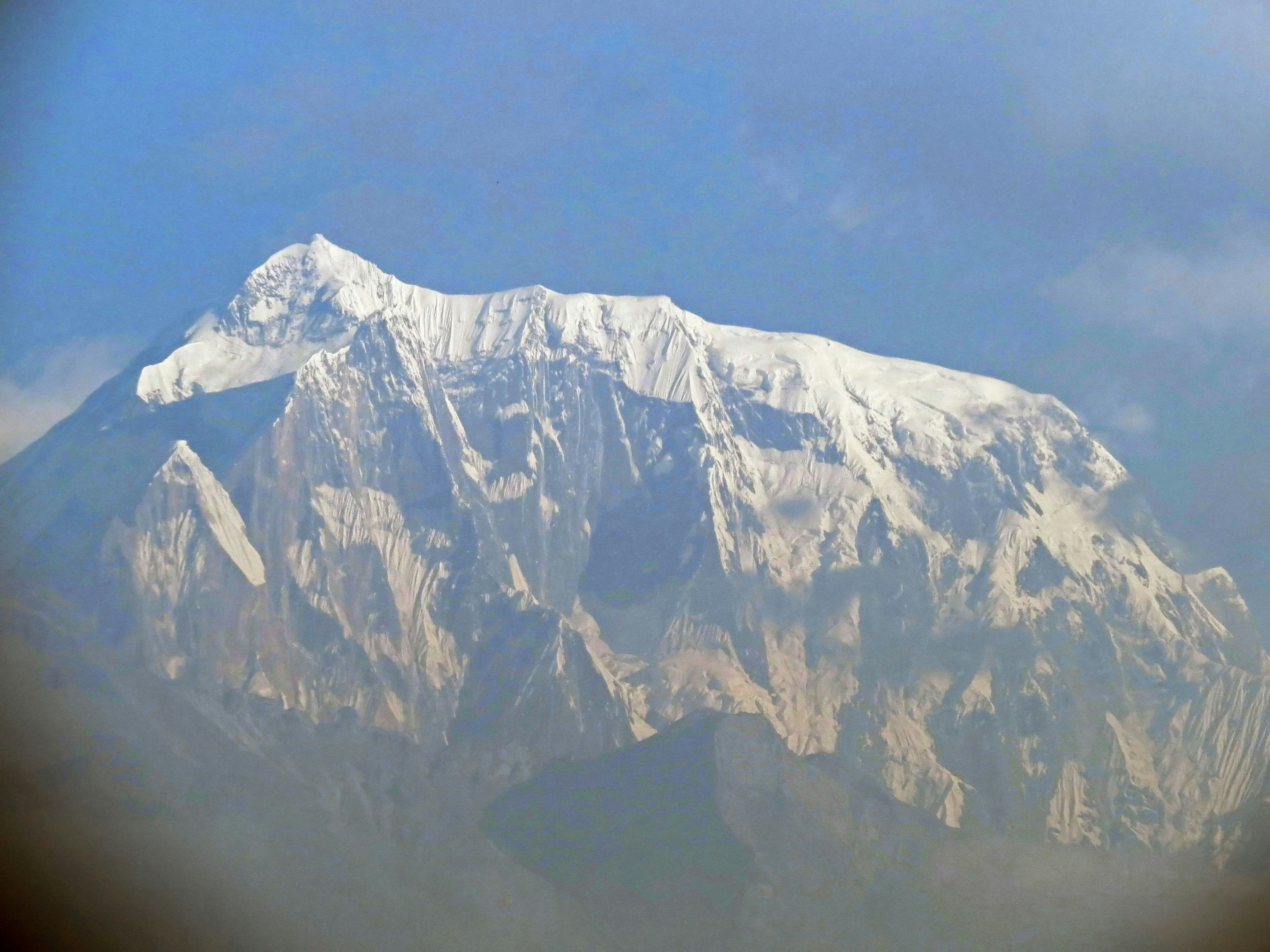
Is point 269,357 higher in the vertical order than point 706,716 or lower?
higher

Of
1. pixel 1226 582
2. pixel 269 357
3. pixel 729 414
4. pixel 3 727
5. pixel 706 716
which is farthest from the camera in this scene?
pixel 729 414

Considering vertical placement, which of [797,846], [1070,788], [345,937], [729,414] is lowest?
[345,937]

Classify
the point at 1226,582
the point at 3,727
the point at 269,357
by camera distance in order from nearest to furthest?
the point at 3,727 < the point at 1226,582 < the point at 269,357

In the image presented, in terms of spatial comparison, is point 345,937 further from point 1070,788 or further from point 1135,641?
point 1135,641

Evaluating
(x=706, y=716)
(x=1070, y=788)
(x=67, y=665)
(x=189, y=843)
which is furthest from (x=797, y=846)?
(x=67, y=665)

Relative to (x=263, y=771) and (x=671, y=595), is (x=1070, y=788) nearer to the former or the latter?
(x=671, y=595)

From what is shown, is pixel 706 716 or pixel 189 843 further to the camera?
pixel 706 716
